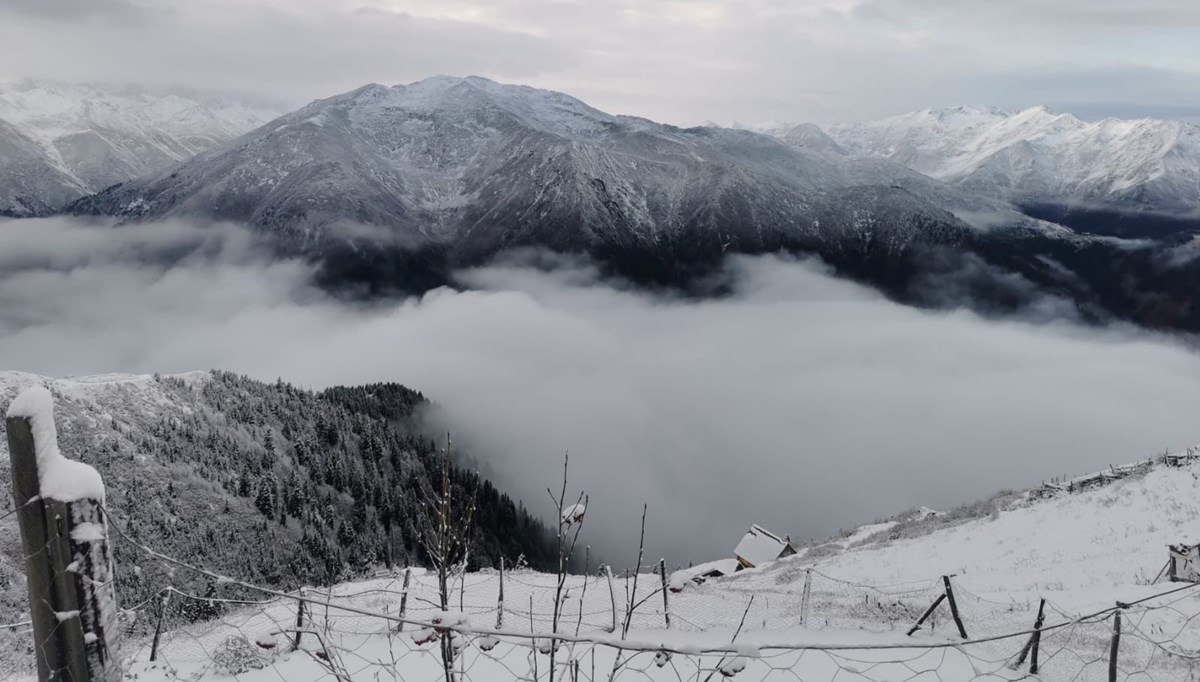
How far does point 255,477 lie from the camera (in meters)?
121

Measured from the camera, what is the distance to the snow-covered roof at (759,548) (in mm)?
45656

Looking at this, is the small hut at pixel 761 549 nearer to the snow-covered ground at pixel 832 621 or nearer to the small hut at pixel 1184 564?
the snow-covered ground at pixel 832 621

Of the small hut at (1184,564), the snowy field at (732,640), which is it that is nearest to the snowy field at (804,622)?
the snowy field at (732,640)

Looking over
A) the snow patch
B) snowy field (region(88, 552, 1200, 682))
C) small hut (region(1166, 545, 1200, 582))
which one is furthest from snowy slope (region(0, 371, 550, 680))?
the snow patch

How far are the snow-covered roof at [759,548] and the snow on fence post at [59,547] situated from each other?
46.0 meters

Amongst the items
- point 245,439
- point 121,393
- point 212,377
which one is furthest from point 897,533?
point 212,377

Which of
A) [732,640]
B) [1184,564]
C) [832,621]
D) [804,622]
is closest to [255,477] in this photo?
[804,622]

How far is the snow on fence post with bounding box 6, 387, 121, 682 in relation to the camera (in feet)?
9.76

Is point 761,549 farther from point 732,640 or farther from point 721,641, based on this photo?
point 732,640

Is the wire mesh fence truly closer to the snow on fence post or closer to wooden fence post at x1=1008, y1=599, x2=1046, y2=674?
wooden fence post at x1=1008, y1=599, x2=1046, y2=674

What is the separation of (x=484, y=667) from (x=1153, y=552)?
2031cm

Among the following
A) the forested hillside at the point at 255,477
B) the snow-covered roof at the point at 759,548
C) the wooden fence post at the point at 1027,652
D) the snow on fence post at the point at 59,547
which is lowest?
the forested hillside at the point at 255,477

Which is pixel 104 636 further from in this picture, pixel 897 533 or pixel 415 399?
pixel 415 399

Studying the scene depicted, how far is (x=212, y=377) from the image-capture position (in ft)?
485
